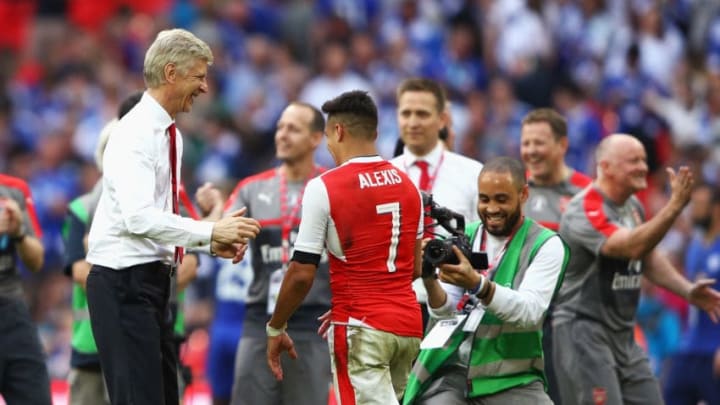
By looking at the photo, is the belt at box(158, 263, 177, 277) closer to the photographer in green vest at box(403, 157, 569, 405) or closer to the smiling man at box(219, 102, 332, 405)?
the photographer in green vest at box(403, 157, 569, 405)

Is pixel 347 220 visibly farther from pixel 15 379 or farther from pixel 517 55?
pixel 517 55

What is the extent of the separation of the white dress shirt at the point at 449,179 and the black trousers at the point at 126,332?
2417 mm

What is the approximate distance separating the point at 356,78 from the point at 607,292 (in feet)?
30.4

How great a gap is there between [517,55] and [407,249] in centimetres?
1100

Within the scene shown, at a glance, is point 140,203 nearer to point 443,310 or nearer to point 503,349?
point 443,310

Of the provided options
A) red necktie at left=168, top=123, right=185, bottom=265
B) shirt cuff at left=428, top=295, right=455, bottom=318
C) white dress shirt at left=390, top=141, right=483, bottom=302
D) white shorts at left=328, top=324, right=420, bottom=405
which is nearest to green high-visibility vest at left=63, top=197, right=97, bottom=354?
red necktie at left=168, top=123, right=185, bottom=265

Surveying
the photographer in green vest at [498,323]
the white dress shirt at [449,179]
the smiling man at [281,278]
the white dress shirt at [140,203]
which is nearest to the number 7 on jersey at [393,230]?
the photographer in green vest at [498,323]

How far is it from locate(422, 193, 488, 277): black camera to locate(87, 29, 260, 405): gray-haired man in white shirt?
0.91 metres

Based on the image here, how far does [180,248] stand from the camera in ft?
22.5

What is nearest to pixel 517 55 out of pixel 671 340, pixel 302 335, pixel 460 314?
pixel 671 340

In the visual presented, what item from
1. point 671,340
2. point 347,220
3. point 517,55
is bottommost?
point 671,340

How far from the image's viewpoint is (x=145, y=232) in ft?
21.2

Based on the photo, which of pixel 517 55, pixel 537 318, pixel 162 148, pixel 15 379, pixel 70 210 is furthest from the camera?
pixel 517 55

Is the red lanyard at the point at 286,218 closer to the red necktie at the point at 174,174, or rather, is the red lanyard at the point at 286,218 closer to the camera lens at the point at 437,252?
the red necktie at the point at 174,174
